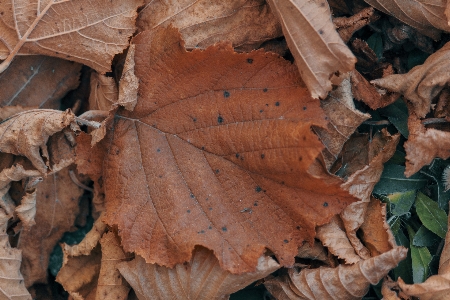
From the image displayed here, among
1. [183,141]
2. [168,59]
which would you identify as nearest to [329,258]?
[183,141]

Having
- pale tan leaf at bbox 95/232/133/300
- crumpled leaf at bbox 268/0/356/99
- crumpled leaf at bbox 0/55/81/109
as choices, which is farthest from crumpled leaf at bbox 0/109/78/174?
crumpled leaf at bbox 268/0/356/99

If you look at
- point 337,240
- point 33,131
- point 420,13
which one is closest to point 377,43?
point 420,13

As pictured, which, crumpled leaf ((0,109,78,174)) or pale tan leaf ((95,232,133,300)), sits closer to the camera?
crumpled leaf ((0,109,78,174))

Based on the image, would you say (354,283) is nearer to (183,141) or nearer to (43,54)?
(183,141)

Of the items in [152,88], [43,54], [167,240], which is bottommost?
[167,240]

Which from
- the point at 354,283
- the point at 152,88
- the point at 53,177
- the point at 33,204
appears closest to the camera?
the point at 354,283

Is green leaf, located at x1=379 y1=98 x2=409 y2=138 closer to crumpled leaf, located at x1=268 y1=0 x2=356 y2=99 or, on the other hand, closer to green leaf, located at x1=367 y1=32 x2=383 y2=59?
green leaf, located at x1=367 y1=32 x2=383 y2=59

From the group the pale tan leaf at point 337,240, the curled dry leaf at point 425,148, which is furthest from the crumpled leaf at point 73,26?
the curled dry leaf at point 425,148
